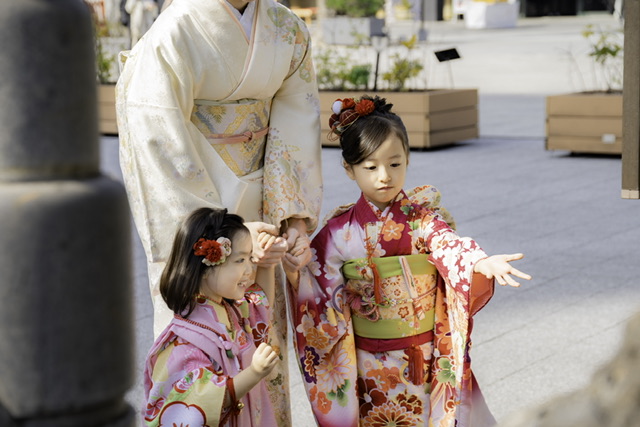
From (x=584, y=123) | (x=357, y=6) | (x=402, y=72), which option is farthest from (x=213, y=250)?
(x=357, y=6)

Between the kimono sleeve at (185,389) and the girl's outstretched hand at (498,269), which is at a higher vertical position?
the girl's outstretched hand at (498,269)

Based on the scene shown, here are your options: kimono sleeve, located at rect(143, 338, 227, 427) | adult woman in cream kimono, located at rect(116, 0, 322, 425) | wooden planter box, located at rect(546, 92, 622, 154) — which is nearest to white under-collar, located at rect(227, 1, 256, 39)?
adult woman in cream kimono, located at rect(116, 0, 322, 425)

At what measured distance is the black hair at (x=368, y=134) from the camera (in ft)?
9.34

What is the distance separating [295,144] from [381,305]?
517mm

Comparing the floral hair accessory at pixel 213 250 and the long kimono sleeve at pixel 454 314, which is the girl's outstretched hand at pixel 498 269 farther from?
the floral hair accessory at pixel 213 250

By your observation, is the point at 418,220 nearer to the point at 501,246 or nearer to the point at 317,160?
the point at 317,160

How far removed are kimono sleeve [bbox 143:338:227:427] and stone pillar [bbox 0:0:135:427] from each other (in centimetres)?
159

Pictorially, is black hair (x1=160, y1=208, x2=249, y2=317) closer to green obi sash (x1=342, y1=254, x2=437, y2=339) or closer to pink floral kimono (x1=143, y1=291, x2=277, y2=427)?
pink floral kimono (x1=143, y1=291, x2=277, y2=427)

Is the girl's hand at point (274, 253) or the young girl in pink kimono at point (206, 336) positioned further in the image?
the girl's hand at point (274, 253)

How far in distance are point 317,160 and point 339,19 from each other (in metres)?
21.2

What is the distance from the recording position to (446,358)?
290 centimetres

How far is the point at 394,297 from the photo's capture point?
2.88 metres

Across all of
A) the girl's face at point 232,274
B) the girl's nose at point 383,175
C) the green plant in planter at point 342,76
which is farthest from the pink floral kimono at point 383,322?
the green plant in planter at point 342,76

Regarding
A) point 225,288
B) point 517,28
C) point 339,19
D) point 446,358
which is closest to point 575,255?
point 446,358
